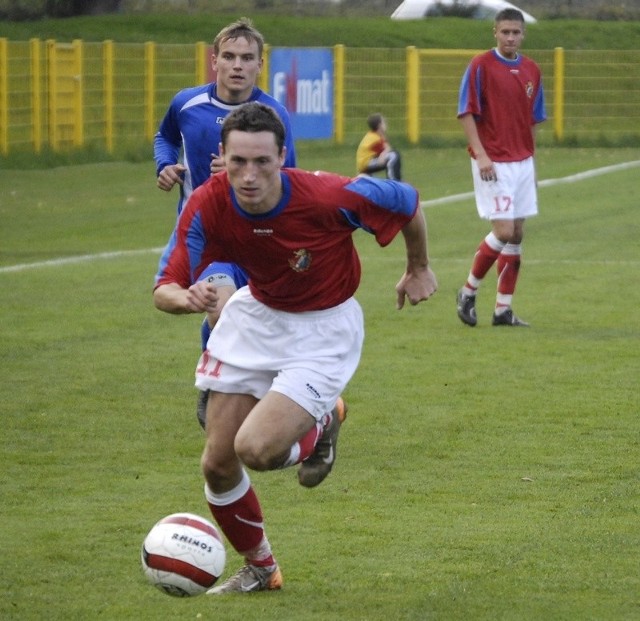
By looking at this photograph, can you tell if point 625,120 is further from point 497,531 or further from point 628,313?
point 497,531

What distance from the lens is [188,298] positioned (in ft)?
17.3

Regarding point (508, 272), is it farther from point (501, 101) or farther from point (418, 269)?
point (418, 269)

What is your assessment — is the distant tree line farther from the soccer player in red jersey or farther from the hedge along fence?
the soccer player in red jersey

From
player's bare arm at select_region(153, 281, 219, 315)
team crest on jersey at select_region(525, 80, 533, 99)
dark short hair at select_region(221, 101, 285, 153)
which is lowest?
player's bare arm at select_region(153, 281, 219, 315)

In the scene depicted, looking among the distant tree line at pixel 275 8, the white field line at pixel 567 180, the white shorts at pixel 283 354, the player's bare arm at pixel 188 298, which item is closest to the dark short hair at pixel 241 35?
the white shorts at pixel 283 354

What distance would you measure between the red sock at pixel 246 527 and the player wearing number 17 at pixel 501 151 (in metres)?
6.27

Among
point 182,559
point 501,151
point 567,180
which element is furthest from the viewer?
point 567,180

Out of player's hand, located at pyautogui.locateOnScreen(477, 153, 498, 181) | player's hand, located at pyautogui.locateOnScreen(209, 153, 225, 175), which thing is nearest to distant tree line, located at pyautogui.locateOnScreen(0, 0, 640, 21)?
→ player's hand, located at pyautogui.locateOnScreen(477, 153, 498, 181)

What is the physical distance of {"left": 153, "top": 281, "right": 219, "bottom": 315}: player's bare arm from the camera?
5188 millimetres

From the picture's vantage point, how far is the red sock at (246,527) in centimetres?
573

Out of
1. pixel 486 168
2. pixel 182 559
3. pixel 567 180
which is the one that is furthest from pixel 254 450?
pixel 567 180

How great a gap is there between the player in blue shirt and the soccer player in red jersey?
1.69 metres

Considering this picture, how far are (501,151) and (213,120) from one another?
4.37m

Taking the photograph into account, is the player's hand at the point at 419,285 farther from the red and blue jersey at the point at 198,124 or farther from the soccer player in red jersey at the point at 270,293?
the red and blue jersey at the point at 198,124
